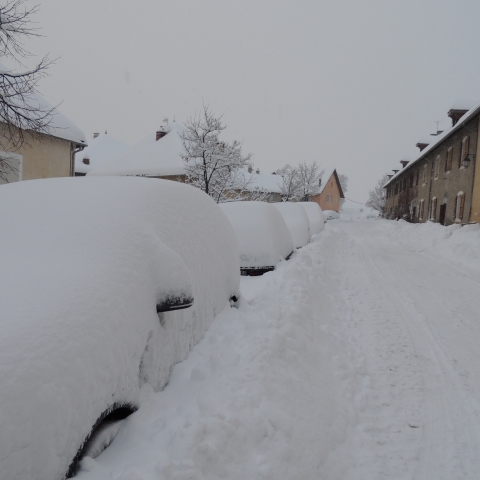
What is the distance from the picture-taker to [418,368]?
153 inches

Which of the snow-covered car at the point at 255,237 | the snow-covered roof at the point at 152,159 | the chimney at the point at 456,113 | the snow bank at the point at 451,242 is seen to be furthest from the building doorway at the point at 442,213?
the snow-covered car at the point at 255,237

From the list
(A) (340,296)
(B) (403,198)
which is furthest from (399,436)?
(B) (403,198)

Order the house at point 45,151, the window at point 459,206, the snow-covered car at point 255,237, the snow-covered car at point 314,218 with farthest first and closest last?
the window at point 459,206 → the snow-covered car at point 314,218 → the house at point 45,151 → the snow-covered car at point 255,237

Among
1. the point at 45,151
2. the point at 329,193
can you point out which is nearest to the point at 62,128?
the point at 45,151

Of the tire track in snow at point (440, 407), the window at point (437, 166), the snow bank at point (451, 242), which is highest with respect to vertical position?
the window at point (437, 166)

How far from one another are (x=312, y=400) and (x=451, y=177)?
880 inches

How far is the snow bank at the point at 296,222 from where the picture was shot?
37.4 feet

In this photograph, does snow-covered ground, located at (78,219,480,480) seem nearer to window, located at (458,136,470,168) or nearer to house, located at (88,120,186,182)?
window, located at (458,136,470,168)

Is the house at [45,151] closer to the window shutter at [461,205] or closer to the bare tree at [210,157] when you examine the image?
the bare tree at [210,157]

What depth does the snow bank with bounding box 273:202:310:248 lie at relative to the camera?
449 inches

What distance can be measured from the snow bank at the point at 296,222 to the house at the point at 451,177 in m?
9.80

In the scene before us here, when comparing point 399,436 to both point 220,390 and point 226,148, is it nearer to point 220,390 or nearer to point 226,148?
point 220,390

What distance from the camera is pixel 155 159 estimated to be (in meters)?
28.9

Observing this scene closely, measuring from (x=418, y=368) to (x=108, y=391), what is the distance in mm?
3483
